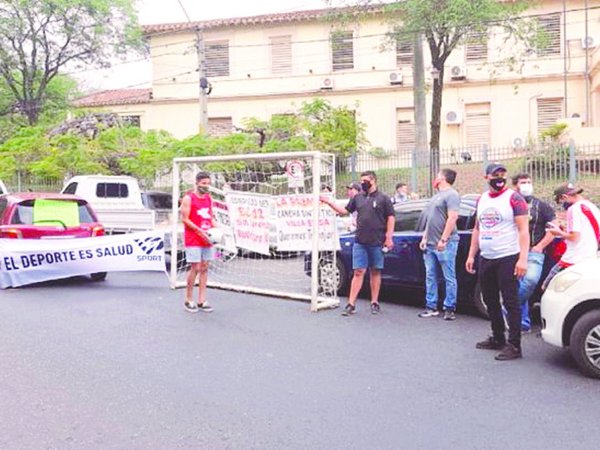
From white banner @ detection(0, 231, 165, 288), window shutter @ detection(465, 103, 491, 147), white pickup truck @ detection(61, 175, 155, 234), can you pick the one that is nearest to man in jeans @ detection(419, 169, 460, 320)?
white banner @ detection(0, 231, 165, 288)

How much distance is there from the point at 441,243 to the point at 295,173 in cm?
267

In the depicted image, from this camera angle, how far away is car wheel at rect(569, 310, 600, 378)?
5.61 metres

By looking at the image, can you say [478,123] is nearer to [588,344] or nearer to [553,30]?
[553,30]

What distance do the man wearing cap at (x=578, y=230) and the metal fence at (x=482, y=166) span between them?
6592mm

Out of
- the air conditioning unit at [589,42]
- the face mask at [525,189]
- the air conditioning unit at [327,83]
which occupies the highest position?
the air conditioning unit at [589,42]

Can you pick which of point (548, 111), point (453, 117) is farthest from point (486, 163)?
point (548, 111)

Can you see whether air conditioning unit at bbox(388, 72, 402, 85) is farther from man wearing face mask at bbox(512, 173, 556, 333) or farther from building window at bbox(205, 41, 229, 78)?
man wearing face mask at bbox(512, 173, 556, 333)

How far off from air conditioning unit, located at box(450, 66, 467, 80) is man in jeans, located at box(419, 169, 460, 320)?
1953 centimetres

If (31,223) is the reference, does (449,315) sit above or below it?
below

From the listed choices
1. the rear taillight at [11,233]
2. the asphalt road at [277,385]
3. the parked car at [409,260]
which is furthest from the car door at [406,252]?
the rear taillight at [11,233]

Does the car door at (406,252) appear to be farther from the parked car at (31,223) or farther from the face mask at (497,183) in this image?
the parked car at (31,223)

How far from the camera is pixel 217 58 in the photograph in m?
29.2

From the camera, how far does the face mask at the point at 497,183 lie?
6.32 meters

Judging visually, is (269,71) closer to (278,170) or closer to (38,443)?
(278,170)
